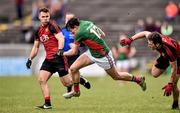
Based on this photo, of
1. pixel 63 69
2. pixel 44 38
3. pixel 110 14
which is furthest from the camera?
pixel 110 14

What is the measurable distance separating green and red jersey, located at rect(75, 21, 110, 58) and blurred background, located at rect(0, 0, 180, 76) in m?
13.0

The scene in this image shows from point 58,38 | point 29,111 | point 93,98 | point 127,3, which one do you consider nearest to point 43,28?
point 58,38

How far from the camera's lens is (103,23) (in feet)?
126

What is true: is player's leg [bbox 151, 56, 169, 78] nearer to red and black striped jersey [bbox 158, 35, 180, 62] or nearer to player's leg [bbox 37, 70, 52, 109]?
red and black striped jersey [bbox 158, 35, 180, 62]

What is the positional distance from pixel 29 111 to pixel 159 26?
18.8 metres

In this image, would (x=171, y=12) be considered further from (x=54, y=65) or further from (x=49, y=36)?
(x=49, y=36)

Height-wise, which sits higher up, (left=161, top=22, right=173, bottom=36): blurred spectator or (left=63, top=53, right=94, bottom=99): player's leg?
(left=161, top=22, right=173, bottom=36): blurred spectator

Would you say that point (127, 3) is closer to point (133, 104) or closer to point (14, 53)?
point (14, 53)

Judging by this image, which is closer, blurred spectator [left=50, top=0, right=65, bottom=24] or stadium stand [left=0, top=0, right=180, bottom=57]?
blurred spectator [left=50, top=0, right=65, bottom=24]

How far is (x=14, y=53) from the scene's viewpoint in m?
34.5

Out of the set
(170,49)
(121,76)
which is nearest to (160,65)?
(170,49)

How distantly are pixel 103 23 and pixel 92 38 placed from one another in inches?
843

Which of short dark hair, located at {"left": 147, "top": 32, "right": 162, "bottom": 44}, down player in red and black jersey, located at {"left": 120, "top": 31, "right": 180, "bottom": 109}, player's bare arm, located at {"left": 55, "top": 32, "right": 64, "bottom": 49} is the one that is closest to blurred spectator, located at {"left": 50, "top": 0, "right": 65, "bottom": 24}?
player's bare arm, located at {"left": 55, "top": 32, "right": 64, "bottom": 49}

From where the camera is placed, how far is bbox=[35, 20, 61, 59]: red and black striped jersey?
690 inches
